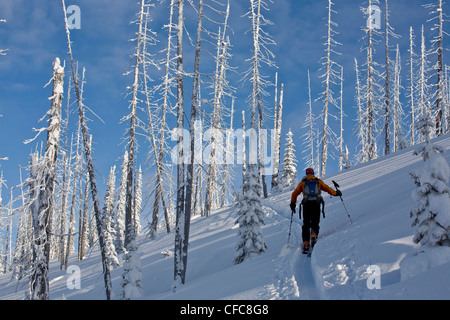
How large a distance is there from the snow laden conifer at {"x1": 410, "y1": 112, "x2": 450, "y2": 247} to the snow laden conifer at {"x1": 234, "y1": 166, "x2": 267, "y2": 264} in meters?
7.39

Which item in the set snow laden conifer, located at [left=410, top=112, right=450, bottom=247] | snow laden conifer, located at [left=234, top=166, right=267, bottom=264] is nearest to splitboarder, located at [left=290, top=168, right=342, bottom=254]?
snow laden conifer, located at [left=410, top=112, right=450, bottom=247]

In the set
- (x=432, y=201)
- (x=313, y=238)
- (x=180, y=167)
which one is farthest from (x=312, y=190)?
(x=180, y=167)

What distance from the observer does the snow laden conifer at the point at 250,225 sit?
12094 mm

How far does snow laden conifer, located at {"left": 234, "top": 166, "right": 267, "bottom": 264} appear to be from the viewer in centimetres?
1209

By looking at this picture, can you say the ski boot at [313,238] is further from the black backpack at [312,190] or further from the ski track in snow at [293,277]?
the black backpack at [312,190]

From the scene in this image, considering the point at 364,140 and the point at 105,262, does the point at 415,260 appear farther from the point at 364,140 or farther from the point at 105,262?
the point at 364,140

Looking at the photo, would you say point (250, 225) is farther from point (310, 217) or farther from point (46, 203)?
point (46, 203)

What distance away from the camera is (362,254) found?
6.28 metres

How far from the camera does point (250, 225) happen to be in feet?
41.0

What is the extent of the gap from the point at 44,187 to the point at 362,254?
10035 mm

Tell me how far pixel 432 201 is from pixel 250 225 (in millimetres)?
7944

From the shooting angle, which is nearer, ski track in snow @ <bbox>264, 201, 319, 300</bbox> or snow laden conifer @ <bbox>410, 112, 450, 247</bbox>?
snow laden conifer @ <bbox>410, 112, 450, 247</bbox>

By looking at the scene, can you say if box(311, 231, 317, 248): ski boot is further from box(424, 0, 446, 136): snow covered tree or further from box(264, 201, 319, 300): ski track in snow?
box(424, 0, 446, 136): snow covered tree

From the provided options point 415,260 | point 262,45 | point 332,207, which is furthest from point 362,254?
point 262,45
